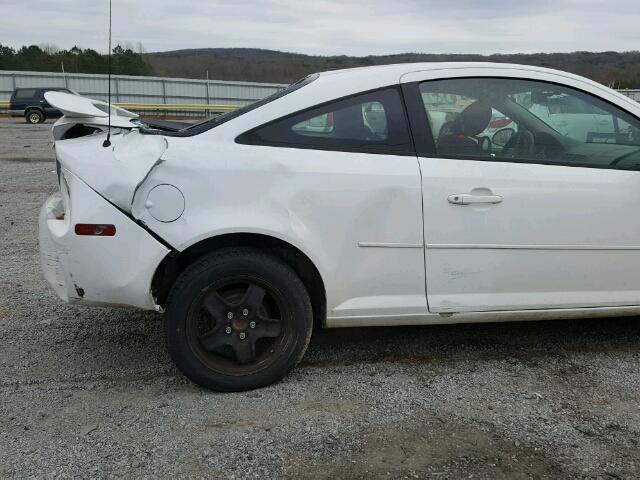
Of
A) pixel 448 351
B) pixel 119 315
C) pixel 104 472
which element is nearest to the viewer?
Result: pixel 104 472

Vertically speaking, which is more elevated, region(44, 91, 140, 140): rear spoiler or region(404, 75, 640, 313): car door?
region(44, 91, 140, 140): rear spoiler

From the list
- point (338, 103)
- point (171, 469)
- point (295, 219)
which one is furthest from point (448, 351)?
point (171, 469)

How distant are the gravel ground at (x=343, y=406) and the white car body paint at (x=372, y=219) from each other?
1.22 ft

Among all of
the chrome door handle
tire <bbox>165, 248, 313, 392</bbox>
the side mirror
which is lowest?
tire <bbox>165, 248, 313, 392</bbox>

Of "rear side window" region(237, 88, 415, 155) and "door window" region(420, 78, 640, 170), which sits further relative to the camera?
"door window" region(420, 78, 640, 170)

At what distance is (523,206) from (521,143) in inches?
14.4

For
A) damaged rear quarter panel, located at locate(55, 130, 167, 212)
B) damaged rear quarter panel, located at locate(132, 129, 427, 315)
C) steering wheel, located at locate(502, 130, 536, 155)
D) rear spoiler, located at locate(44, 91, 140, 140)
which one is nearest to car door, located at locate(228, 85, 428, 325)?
damaged rear quarter panel, located at locate(132, 129, 427, 315)

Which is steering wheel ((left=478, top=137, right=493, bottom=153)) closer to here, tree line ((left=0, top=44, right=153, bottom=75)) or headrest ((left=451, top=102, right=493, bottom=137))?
headrest ((left=451, top=102, right=493, bottom=137))

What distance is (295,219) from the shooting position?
10.00ft

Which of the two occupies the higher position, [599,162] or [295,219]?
[599,162]

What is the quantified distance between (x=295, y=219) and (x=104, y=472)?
54.4 inches

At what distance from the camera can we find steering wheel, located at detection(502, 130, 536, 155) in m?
3.31

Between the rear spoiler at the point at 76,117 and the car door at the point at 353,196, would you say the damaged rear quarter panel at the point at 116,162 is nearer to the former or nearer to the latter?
the rear spoiler at the point at 76,117

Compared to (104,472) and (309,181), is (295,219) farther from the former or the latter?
(104,472)
